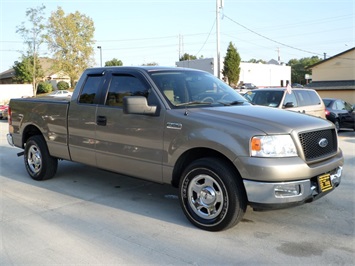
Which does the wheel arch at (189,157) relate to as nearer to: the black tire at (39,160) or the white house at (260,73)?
the black tire at (39,160)

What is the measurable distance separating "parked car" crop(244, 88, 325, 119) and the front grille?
580cm

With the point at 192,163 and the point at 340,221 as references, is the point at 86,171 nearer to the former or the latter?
the point at 192,163

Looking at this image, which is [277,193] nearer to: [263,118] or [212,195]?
[212,195]

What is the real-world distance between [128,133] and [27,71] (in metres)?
53.0

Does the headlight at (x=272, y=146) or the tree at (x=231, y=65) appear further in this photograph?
the tree at (x=231, y=65)

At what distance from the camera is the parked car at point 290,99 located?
10.7m

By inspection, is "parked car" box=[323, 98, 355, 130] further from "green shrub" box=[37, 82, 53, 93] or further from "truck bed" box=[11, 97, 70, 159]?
"green shrub" box=[37, 82, 53, 93]

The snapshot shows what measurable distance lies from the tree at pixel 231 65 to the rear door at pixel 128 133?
144 ft

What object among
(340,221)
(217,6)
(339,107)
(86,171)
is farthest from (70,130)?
(217,6)

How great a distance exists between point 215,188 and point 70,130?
2810 millimetres

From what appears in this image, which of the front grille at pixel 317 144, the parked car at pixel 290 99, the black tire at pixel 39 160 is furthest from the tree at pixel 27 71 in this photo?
the front grille at pixel 317 144

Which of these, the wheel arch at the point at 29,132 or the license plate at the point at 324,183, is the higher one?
the wheel arch at the point at 29,132

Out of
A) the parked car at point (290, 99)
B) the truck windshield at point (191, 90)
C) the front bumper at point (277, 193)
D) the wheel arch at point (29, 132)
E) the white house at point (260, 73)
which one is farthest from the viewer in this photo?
the white house at point (260, 73)

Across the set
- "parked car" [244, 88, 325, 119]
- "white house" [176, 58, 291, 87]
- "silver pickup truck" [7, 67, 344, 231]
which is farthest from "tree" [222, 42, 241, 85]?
"silver pickup truck" [7, 67, 344, 231]
